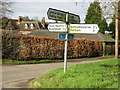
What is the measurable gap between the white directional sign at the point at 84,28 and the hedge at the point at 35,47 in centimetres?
1004

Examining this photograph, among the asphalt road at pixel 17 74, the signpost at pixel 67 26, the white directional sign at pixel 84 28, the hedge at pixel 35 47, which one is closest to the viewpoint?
the white directional sign at pixel 84 28

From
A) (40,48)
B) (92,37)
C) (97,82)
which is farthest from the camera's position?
(92,37)

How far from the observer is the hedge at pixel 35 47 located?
17109 millimetres

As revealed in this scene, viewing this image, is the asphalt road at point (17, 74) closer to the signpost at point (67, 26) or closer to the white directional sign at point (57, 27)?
the signpost at point (67, 26)

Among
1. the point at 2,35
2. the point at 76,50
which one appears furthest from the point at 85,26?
the point at 76,50

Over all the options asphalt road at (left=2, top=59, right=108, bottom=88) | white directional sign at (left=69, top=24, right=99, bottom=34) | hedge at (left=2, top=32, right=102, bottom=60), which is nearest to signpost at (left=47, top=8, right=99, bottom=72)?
white directional sign at (left=69, top=24, right=99, bottom=34)

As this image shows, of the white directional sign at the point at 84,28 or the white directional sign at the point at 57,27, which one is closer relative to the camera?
the white directional sign at the point at 84,28

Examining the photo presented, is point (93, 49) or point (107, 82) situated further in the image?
point (93, 49)

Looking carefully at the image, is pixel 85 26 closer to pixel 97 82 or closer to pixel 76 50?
pixel 97 82

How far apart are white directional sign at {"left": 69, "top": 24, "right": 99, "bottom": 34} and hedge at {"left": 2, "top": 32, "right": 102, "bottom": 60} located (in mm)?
10038

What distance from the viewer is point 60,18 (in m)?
8.28

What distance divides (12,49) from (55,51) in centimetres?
528

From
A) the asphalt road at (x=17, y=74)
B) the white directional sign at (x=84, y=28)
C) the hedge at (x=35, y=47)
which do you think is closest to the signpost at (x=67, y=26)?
the white directional sign at (x=84, y=28)

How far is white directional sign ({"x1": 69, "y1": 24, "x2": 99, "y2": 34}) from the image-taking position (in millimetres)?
7656
